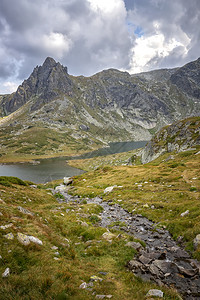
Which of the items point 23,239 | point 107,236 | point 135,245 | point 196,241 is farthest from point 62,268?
point 196,241

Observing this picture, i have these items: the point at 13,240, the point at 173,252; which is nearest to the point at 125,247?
the point at 173,252

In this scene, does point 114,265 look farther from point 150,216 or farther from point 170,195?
point 170,195

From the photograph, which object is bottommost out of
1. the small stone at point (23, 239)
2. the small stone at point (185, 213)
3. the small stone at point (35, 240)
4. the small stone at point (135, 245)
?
the small stone at point (185, 213)

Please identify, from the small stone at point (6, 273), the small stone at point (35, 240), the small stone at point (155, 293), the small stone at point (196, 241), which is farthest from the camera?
the small stone at point (196, 241)

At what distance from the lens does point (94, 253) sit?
11227 mm

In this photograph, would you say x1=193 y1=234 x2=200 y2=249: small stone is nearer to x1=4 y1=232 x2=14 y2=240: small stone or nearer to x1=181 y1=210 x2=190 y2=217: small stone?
x1=181 y1=210 x2=190 y2=217: small stone

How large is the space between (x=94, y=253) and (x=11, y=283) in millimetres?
6578

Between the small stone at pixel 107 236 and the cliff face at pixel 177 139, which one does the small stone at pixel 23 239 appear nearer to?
the small stone at pixel 107 236

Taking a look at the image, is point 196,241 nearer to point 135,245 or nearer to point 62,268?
point 135,245

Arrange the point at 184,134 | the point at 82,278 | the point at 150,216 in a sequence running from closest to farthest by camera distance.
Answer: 1. the point at 82,278
2. the point at 150,216
3. the point at 184,134

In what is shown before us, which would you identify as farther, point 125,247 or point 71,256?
point 125,247

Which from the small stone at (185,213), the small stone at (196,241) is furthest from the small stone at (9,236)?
the small stone at (185,213)

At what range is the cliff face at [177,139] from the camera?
64.1m

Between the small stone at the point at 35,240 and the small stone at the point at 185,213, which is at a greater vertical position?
the small stone at the point at 35,240
